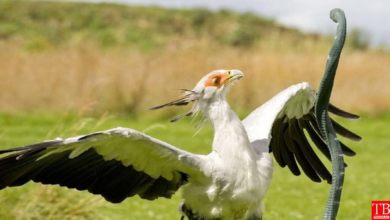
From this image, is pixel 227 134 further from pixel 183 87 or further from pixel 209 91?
pixel 183 87

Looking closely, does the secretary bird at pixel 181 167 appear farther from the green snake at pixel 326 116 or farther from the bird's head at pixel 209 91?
the green snake at pixel 326 116

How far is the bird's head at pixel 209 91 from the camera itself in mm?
4730

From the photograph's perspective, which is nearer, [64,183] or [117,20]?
[64,183]

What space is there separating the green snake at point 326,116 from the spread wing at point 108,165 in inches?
57.3

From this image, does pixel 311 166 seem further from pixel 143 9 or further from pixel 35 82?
pixel 143 9

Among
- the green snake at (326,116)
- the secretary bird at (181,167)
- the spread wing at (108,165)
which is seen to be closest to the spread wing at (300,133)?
the secretary bird at (181,167)

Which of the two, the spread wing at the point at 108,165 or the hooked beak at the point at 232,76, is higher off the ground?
the hooked beak at the point at 232,76

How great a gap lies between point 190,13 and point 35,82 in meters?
33.1

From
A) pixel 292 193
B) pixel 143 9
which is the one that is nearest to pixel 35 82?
pixel 292 193

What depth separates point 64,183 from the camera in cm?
457

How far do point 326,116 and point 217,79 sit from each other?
1.75m

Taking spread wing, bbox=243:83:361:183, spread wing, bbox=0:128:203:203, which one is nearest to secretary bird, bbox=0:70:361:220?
spread wing, bbox=0:128:203:203

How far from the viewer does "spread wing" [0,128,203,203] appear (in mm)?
4203

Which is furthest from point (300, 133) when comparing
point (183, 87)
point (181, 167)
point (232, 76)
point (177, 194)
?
point (183, 87)
